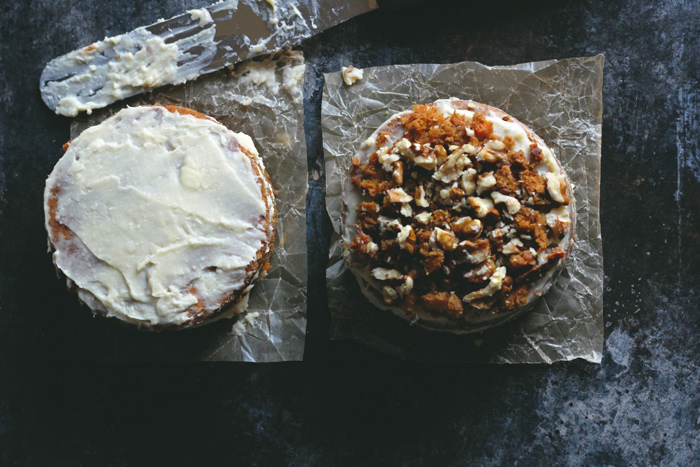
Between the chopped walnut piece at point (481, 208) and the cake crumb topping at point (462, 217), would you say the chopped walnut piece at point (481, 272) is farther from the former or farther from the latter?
the chopped walnut piece at point (481, 208)

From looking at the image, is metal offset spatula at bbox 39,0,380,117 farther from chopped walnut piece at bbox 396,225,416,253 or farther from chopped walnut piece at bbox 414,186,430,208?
chopped walnut piece at bbox 396,225,416,253

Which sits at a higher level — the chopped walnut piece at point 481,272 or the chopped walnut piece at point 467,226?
the chopped walnut piece at point 467,226

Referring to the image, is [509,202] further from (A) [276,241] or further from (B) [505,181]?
(A) [276,241]

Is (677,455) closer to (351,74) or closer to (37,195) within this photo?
(351,74)

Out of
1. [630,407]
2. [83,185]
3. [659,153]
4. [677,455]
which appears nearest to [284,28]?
[83,185]

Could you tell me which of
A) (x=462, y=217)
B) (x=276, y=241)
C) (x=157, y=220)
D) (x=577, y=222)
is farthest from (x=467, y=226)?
(x=157, y=220)

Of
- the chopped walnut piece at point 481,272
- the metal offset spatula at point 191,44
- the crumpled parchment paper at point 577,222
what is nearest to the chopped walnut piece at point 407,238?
the chopped walnut piece at point 481,272

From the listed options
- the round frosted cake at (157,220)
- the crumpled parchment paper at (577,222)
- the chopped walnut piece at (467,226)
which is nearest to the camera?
the chopped walnut piece at (467,226)
